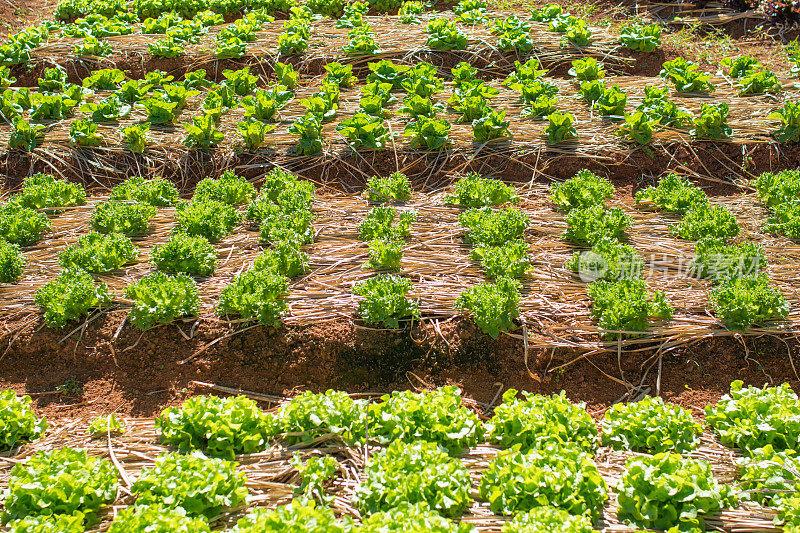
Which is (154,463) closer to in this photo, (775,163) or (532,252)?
(532,252)

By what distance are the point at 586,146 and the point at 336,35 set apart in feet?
15.7

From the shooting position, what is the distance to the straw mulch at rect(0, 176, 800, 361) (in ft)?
16.2

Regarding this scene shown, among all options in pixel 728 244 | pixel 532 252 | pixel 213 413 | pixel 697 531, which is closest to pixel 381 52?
pixel 532 252

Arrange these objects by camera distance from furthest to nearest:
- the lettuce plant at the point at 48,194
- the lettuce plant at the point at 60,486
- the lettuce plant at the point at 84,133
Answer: the lettuce plant at the point at 84,133 < the lettuce plant at the point at 48,194 < the lettuce plant at the point at 60,486

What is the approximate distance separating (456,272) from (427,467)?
90.7 inches

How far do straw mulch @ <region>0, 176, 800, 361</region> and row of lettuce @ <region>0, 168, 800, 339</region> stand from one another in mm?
102

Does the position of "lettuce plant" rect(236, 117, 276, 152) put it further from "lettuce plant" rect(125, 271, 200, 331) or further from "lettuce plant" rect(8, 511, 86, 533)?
"lettuce plant" rect(8, 511, 86, 533)

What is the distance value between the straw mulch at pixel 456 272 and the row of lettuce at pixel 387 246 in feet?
0.33

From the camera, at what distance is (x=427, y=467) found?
3404 millimetres

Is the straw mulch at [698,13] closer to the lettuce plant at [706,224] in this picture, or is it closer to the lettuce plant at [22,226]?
the lettuce plant at [706,224]

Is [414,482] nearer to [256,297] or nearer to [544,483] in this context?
[544,483]

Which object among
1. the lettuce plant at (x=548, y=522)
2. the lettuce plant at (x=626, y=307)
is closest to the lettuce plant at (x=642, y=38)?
the lettuce plant at (x=626, y=307)

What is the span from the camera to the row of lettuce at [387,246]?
4855 millimetres

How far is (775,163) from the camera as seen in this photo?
23.1 feet
